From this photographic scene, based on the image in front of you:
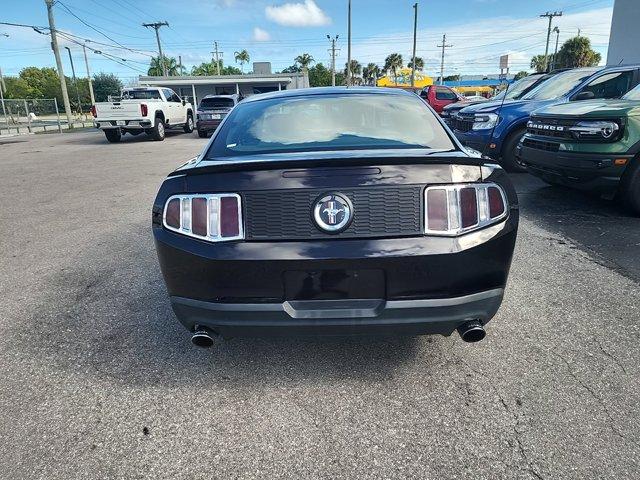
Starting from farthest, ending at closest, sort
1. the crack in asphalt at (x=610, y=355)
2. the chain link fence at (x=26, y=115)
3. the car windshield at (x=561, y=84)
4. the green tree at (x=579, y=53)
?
the green tree at (x=579, y=53)
the chain link fence at (x=26, y=115)
the car windshield at (x=561, y=84)
the crack in asphalt at (x=610, y=355)

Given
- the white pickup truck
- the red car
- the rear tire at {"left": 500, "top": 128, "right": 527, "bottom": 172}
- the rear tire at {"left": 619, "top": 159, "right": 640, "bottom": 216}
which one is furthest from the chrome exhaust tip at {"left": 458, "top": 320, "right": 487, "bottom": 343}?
the red car

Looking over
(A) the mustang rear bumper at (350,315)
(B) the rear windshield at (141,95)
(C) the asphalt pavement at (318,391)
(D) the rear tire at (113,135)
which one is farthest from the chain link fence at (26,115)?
(A) the mustang rear bumper at (350,315)

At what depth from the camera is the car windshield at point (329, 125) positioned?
2.71 m

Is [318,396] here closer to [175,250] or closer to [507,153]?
[175,250]

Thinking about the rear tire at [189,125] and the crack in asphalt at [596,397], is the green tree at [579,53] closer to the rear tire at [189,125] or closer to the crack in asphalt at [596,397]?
the rear tire at [189,125]

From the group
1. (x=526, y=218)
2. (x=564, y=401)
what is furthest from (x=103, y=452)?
(x=526, y=218)

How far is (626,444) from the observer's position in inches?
79.8

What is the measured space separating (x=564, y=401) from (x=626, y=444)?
0.33m

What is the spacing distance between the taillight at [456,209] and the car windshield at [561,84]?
7607 mm

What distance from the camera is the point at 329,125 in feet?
9.79

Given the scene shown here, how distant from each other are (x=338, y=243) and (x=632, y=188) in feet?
16.0

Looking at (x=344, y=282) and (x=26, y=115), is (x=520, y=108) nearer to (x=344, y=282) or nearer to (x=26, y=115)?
(x=344, y=282)

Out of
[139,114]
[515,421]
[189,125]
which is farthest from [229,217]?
[189,125]

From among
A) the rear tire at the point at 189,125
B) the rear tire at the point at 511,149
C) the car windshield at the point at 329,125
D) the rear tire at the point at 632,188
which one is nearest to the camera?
the car windshield at the point at 329,125
